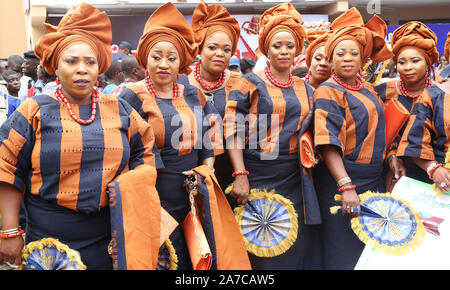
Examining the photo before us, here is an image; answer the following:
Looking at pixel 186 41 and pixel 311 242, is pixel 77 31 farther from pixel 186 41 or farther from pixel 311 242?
pixel 311 242

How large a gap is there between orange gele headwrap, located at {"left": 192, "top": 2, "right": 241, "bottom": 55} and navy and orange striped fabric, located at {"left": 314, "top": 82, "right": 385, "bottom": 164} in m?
0.92

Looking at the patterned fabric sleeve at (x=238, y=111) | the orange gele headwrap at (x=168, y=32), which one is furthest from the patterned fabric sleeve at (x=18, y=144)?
the patterned fabric sleeve at (x=238, y=111)

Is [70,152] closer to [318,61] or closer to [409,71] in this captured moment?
[318,61]

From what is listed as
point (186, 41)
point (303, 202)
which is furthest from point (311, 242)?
point (186, 41)

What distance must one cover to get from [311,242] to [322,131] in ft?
3.17

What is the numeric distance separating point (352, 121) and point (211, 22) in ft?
4.55

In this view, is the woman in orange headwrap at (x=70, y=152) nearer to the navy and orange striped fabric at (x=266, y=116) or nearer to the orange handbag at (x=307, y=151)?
the navy and orange striped fabric at (x=266, y=116)

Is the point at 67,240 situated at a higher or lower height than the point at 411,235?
higher

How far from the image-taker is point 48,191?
2.43 meters

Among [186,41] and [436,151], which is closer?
[186,41]

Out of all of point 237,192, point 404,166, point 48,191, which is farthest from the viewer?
point 404,166

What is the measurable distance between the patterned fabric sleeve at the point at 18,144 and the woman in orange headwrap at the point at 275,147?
1.47m

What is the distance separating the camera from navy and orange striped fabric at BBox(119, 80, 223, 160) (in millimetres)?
3031

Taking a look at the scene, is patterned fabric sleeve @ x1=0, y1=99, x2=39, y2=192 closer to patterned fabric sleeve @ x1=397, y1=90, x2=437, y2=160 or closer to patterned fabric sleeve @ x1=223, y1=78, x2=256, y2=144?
patterned fabric sleeve @ x1=223, y1=78, x2=256, y2=144
